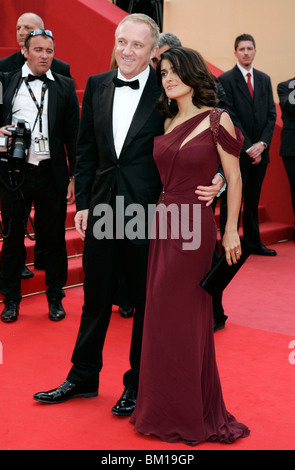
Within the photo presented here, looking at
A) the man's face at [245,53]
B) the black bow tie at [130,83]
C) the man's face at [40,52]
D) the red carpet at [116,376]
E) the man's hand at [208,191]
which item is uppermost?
the man's face at [245,53]

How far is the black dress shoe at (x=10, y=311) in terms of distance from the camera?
4.43 meters

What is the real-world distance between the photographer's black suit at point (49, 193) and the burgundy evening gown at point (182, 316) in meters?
1.79

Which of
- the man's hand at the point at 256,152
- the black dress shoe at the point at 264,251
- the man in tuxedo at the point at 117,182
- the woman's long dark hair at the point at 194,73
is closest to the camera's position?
the woman's long dark hair at the point at 194,73

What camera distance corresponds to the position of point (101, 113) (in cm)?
305

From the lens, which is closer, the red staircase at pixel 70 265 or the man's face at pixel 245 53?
the red staircase at pixel 70 265

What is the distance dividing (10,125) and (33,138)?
176 mm

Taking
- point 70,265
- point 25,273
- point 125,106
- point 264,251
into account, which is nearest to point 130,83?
point 125,106

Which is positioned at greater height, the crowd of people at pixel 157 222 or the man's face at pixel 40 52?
the man's face at pixel 40 52

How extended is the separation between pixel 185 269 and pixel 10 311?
201cm

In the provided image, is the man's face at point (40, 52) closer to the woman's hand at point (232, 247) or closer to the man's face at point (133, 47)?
the man's face at point (133, 47)

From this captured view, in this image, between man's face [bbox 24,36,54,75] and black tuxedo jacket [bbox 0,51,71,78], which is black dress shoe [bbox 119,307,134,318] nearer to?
man's face [bbox 24,36,54,75]

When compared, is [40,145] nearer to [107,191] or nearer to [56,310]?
[56,310]

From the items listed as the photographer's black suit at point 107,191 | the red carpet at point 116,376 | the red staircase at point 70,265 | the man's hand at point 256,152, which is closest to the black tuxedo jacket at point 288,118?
the man's hand at point 256,152

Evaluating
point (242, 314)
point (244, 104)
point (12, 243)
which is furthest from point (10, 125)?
point (244, 104)
